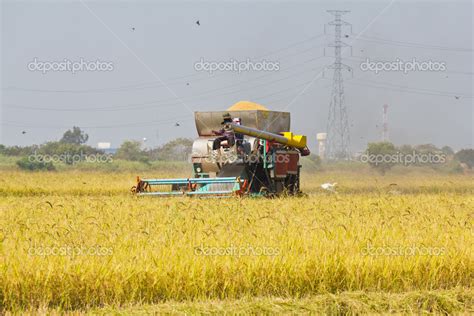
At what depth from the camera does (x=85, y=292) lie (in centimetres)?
615

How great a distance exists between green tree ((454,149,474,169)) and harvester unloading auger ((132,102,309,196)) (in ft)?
52.1

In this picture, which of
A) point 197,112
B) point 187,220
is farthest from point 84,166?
point 187,220

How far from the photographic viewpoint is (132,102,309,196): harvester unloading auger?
15.7 metres

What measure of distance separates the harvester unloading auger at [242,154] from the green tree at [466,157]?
15.9 metres

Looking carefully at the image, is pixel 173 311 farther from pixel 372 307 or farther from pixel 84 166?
pixel 84 166

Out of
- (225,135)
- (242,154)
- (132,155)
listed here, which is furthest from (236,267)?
(132,155)

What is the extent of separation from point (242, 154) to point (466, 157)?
18.4 metres

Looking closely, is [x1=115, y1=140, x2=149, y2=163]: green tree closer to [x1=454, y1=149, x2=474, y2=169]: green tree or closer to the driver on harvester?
[x1=454, y1=149, x2=474, y2=169]: green tree

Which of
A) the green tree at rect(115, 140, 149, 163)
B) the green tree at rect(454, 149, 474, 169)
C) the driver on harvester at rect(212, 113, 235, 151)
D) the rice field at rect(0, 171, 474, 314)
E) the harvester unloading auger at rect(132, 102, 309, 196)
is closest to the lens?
the rice field at rect(0, 171, 474, 314)

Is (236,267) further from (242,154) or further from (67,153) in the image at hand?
(67,153)

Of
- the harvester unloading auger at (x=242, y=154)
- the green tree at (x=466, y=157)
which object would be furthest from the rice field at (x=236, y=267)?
the green tree at (x=466, y=157)

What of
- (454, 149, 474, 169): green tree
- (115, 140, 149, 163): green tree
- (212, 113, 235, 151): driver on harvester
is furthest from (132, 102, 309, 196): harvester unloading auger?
(115, 140, 149, 163): green tree

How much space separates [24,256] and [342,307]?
9.64 ft

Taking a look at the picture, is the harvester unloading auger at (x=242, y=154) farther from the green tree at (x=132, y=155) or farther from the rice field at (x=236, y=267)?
the green tree at (x=132, y=155)
